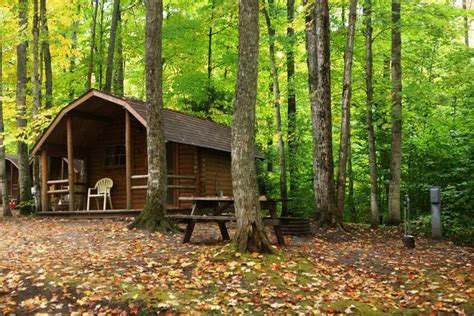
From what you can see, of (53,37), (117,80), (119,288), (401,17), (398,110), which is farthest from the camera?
(117,80)

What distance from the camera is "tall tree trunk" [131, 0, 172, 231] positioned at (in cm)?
Answer: 1009

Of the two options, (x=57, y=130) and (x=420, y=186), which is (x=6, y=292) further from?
(x=420, y=186)

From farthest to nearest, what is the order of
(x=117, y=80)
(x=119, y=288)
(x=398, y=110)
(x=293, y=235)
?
(x=117, y=80) → (x=398, y=110) → (x=293, y=235) → (x=119, y=288)

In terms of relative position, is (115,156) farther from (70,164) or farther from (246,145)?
(246,145)

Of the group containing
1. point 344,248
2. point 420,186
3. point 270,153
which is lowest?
point 344,248

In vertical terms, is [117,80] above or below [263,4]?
below

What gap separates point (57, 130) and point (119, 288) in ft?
38.2

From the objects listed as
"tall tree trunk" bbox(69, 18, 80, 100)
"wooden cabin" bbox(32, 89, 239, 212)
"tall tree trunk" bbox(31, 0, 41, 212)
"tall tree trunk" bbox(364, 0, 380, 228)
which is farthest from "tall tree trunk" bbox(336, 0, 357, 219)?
"tall tree trunk" bbox(69, 18, 80, 100)

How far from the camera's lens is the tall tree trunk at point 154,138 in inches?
397

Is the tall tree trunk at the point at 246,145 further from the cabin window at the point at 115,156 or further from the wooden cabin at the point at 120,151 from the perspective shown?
the cabin window at the point at 115,156

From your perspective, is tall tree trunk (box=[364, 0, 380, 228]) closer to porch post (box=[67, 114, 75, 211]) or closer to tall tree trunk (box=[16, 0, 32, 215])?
porch post (box=[67, 114, 75, 211])

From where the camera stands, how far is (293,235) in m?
9.99

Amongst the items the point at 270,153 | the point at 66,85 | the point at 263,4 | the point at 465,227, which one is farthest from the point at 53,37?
the point at 465,227

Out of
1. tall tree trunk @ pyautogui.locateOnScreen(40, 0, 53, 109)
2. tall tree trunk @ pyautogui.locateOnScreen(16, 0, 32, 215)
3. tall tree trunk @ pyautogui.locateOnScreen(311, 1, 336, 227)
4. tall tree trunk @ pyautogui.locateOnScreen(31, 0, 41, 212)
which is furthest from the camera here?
Answer: tall tree trunk @ pyautogui.locateOnScreen(40, 0, 53, 109)
